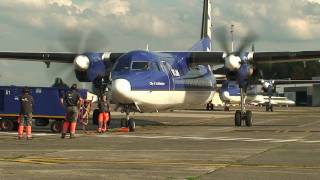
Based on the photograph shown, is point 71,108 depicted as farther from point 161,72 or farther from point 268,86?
point 268,86

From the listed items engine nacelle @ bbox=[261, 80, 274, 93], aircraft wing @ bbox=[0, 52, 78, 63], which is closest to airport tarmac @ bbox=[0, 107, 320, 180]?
aircraft wing @ bbox=[0, 52, 78, 63]

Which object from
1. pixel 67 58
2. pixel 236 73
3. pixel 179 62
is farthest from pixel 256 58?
pixel 67 58

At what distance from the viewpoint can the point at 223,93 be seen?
60.8m

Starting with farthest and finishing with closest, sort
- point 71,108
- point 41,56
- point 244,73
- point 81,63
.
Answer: point 41,56 < point 81,63 < point 244,73 < point 71,108

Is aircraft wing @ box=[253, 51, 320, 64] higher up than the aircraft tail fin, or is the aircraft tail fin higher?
the aircraft tail fin

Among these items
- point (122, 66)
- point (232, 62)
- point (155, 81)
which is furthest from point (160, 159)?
point (232, 62)

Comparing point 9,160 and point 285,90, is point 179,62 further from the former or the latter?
point 285,90

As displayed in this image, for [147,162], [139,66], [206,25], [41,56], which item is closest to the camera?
[147,162]

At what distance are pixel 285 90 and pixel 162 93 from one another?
104 m

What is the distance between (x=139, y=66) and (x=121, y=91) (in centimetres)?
244

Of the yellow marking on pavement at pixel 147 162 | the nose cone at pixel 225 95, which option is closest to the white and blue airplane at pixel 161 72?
the yellow marking on pavement at pixel 147 162

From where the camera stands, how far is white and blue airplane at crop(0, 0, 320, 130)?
22.9 metres

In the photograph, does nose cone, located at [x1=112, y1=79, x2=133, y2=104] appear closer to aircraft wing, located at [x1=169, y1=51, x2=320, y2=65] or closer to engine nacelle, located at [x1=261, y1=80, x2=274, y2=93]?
aircraft wing, located at [x1=169, y1=51, x2=320, y2=65]

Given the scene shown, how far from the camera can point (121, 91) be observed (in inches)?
847
